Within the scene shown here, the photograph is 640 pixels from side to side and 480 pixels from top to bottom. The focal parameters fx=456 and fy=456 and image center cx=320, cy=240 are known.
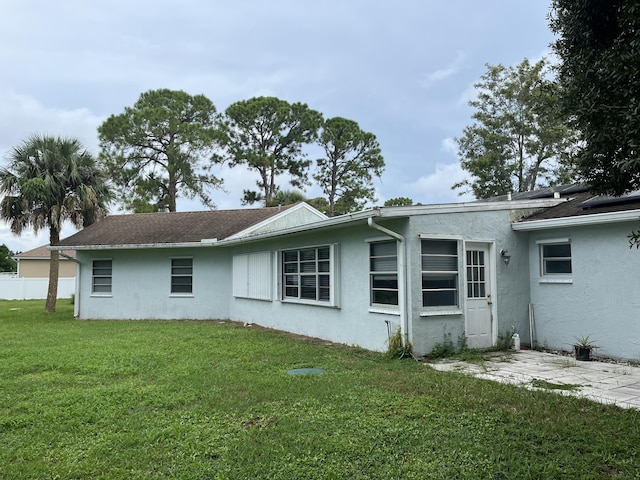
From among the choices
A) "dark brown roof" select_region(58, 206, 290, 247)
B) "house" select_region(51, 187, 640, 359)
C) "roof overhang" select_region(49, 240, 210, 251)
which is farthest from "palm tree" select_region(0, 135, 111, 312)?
"house" select_region(51, 187, 640, 359)

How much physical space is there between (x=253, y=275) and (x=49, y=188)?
885 centimetres

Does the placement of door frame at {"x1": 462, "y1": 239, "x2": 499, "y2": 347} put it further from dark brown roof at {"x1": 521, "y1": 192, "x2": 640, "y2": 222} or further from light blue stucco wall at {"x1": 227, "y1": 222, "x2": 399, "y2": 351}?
light blue stucco wall at {"x1": 227, "y1": 222, "x2": 399, "y2": 351}

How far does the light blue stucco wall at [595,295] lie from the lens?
7.48 m

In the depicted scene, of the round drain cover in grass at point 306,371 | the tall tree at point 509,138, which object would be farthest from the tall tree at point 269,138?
the round drain cover in grass at point 306,371

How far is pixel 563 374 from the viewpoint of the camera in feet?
21.5

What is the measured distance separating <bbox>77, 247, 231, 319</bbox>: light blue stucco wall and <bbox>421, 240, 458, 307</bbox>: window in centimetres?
839

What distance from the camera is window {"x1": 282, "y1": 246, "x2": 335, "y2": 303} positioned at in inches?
393

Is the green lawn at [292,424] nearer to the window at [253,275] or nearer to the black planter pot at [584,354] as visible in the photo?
the black planter pot at [584,354]

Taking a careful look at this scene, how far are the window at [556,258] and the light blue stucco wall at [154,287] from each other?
9.42 meters

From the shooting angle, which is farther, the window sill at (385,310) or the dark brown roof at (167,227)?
the dark brown roof at (167,227)

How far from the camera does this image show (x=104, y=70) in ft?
44.3

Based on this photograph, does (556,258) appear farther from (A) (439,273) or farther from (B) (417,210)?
(B) (417,210)

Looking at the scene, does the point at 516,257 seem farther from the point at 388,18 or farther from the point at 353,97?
the point at 353,97

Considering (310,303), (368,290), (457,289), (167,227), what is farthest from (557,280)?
(167,227)
